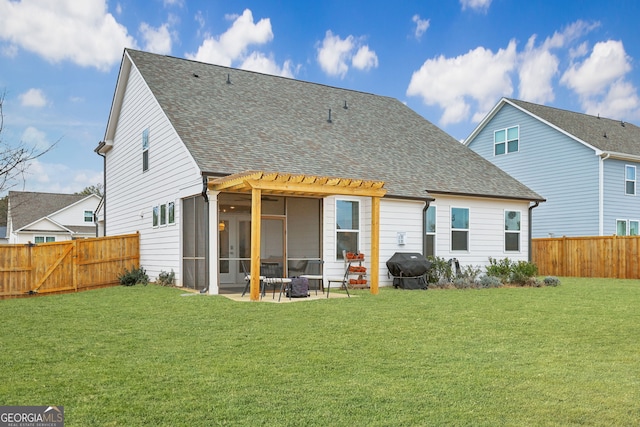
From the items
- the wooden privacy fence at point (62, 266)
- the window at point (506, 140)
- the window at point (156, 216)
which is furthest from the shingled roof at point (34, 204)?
the window at point (506, 140)

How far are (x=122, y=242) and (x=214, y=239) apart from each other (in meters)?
5.40

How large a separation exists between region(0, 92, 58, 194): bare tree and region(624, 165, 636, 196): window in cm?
2285

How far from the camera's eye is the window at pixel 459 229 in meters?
17.4

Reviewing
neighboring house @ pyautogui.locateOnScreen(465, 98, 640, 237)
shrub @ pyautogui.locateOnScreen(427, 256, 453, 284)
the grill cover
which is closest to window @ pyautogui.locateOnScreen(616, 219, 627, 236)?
neighboring house @ pyautogui.locateOnScreen(465, 98, 640, 237)

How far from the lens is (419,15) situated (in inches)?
831

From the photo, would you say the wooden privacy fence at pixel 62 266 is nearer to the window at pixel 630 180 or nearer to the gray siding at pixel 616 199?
the gray siding at pixel 616 199

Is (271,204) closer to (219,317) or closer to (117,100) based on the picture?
(219,317)

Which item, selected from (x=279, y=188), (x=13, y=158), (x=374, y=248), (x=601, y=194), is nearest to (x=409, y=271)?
(x=374, y=248)

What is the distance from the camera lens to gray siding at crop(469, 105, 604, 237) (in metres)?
23.0

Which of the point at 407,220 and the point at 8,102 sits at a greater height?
the point at 8,102

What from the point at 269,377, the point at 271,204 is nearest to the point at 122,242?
the point at 271,204

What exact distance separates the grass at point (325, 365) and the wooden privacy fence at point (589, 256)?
11205 mm

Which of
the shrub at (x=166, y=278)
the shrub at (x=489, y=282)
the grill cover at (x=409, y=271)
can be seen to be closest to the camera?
the grill cover at (x=409, y=271)

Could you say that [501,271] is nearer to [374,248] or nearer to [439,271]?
[439,271]
